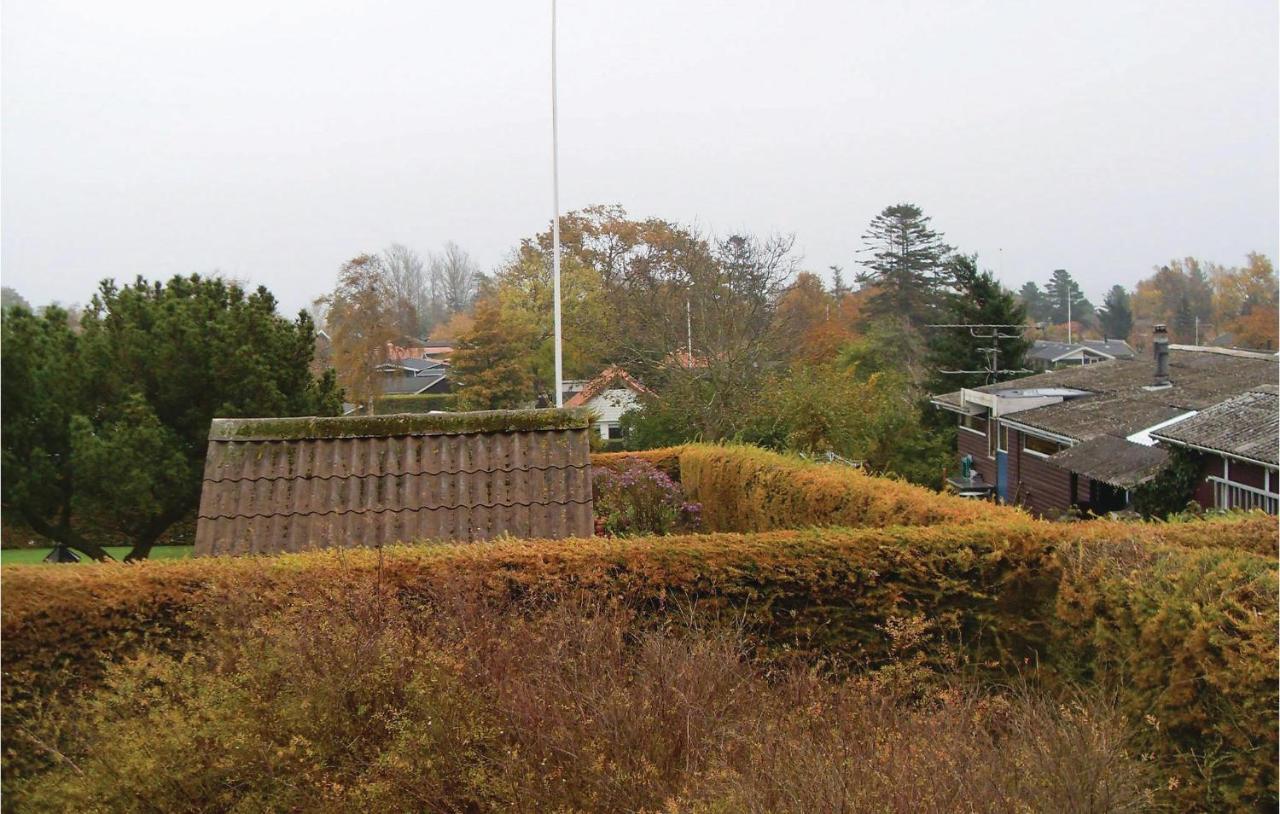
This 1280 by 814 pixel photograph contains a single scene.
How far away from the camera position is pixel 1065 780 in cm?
350

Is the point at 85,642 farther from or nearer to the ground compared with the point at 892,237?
nearer to the ground

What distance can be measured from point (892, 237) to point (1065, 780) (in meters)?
58.2

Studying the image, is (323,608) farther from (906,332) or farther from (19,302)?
(906,332)

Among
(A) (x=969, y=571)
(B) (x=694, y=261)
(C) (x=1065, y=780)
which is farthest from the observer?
(B) (x=694, y=261)

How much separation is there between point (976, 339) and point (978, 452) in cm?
836

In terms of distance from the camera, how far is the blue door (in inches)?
1157

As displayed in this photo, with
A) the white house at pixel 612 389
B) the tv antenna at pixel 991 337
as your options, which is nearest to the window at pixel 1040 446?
the tv antenna at pixel 991 337

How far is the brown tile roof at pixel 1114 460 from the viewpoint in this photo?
1862cm

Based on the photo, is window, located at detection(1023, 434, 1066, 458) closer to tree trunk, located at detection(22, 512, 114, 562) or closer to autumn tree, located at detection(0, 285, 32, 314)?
tree trunk, located at detection(22, 512, 114, 562)

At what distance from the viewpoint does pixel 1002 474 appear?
29.7m

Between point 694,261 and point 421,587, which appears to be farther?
point 694,261

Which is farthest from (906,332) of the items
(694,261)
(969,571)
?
(969,571)

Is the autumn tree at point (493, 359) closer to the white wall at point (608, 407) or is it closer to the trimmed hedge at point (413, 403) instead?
the white wall at point (608, 407)

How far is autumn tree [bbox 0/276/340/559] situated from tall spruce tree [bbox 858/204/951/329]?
43.5 metres
